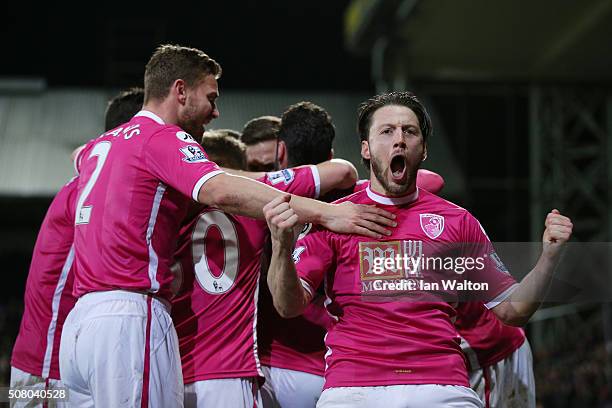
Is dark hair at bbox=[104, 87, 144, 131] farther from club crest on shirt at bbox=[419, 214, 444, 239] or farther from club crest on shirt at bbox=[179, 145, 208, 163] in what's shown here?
club crest on shirt at bbox=[419, 214, 444, 239]

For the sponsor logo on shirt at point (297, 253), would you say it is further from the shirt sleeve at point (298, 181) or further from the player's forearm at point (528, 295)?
the player's forearm at point (528, 295)

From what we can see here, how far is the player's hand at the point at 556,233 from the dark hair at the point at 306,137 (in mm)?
A: 1359

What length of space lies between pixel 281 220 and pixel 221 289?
94cm

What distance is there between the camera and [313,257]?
3537mm

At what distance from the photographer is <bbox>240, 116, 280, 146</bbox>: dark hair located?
4855mm

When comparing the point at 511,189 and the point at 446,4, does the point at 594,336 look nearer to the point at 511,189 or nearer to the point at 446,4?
the point at 511,189

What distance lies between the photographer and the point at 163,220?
3668 mm

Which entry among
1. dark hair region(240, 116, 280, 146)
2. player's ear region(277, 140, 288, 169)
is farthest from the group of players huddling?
dark hair region(240, 116, 280, 146)

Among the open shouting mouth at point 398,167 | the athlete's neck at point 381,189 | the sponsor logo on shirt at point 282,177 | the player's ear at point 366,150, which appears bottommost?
the athlete's neck at point 381,189

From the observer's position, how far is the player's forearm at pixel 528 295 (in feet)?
11.2

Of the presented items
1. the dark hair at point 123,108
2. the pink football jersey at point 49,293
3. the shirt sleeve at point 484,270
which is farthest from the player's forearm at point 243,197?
the dark hair at point 123,108

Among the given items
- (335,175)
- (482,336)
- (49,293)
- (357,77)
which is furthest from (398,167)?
(357,77)

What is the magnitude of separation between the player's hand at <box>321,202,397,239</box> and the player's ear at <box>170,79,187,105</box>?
0.92 m

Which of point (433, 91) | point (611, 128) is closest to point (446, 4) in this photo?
point (433, 91)
